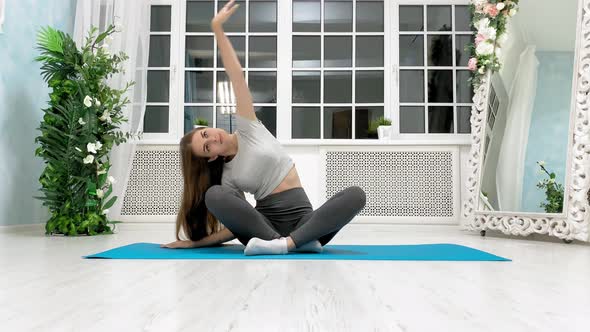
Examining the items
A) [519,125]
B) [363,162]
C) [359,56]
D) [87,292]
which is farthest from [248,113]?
[359,56]

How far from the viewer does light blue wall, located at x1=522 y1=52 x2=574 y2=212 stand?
356 cm

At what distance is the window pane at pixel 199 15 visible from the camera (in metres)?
5.35

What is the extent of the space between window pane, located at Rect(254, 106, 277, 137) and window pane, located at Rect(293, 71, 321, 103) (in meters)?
0.24

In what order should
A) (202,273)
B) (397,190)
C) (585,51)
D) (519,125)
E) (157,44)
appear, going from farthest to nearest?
(157,44)
(397,190)
(519,125)
(585,51)
(202,273)

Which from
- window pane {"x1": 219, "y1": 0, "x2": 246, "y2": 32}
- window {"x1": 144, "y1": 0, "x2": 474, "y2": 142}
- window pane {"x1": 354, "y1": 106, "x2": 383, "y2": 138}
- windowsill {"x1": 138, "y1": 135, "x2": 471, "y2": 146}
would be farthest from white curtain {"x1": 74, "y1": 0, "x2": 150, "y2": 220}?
window pane {"x1": 354, "y1": 106, "x2": 383, "y2": 138}

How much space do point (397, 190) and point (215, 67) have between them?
209 cm

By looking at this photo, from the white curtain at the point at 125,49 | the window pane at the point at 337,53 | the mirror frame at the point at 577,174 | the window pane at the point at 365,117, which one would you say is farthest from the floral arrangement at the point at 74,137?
the mirror frame at the point at 577,174

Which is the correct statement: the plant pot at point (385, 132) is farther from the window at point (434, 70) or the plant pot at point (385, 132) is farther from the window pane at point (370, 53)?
the window pane at point (370, 53)

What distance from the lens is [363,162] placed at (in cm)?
502

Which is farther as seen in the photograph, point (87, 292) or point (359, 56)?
point (359, 56)

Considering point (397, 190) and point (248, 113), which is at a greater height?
point (248, 113)

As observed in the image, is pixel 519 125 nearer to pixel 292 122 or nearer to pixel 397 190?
pixel 397 190

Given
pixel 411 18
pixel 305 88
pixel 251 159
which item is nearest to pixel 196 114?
pixel 305 88

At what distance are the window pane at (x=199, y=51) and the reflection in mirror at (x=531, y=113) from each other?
2.63 meters
